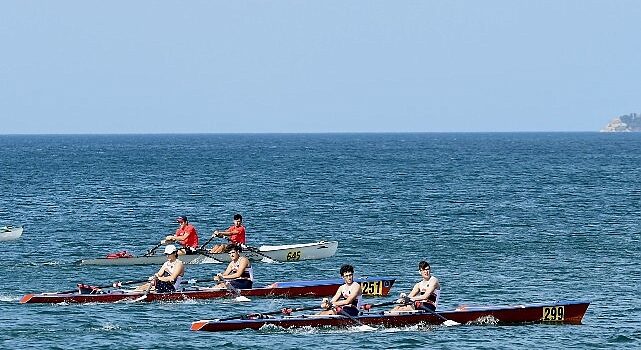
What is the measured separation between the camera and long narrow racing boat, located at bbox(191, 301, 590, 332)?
31391 mm

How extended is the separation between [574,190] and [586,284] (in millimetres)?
52792

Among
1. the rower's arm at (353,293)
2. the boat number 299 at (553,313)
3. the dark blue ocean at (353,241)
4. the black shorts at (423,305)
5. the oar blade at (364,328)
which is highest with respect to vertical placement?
the rower's arm at (353,293)

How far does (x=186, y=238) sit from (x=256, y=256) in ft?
15.7

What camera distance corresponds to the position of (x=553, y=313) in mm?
32656

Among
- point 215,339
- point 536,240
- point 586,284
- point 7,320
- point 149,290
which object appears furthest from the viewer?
point 536,240

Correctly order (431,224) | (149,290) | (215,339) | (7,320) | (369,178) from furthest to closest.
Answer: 1. (369,178)
2. (431,224)
3. (149,290)
4. (7,320)
5. (215,339)

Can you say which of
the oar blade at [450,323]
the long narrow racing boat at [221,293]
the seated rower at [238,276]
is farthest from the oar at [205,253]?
the oar blade at [450,323]

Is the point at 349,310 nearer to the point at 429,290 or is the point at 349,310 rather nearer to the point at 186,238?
the point at 429,290

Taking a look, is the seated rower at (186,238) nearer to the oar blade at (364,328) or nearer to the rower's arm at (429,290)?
the oar blade at (364,328)

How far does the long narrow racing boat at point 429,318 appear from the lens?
31391mm

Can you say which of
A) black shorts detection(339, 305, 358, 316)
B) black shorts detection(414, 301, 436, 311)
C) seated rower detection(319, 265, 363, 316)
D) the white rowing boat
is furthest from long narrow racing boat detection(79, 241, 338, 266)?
black shorts detection(414, 301, 436, 311)

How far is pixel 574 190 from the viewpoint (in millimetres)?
92250

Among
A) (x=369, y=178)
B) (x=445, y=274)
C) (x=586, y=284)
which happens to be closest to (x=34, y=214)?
(x=445, y=274)

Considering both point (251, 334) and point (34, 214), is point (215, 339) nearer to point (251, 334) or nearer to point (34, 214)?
point (251, 334)
